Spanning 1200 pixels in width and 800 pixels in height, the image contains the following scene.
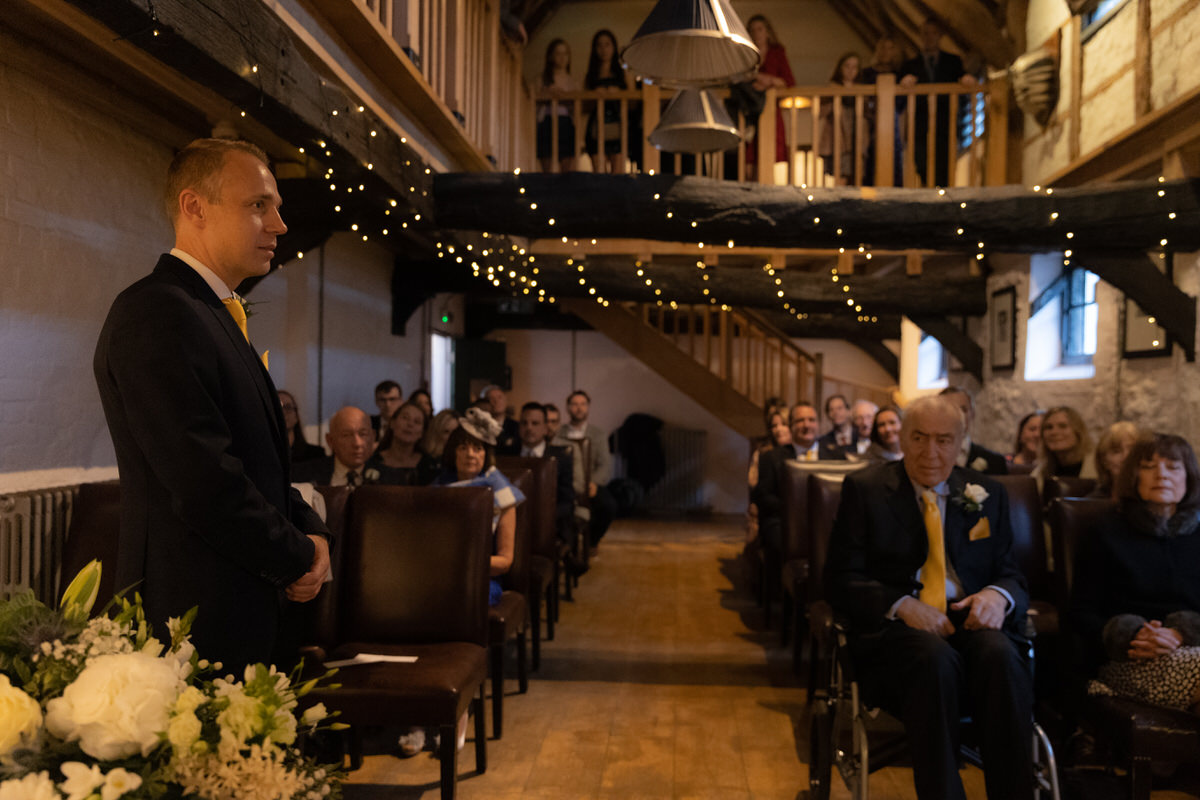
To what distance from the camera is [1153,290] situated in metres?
4.48

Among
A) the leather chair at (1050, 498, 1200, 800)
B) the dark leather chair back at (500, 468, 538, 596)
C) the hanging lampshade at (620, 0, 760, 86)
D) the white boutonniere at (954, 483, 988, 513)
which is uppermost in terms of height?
the hanging lampshade at (620, 0, 760, 86)

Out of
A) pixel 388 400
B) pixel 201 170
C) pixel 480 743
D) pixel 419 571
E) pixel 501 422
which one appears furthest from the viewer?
pixel 501 422

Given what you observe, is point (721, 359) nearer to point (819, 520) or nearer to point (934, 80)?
point (934, 80)

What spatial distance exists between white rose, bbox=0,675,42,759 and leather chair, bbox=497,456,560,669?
3189 millimetres

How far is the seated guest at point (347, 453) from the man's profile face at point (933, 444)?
2.31 metres

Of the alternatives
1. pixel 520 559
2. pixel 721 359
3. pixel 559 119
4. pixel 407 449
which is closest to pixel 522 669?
pixel 520 559

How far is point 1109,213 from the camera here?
411 cm

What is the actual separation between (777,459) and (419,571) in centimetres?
299

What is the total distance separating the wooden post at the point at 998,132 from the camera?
251 inches

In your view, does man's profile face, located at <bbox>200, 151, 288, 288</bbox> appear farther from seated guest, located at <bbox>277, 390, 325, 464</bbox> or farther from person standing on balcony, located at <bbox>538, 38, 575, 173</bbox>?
person standing on balcony, located at <bbox>538, 38, 575, 173</bbox>

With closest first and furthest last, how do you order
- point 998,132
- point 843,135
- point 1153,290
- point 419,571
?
point 419,571 < point 1153,290 < point 998,132 < point 843,135

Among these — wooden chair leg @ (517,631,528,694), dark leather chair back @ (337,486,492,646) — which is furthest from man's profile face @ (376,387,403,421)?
dark leather chair back @ (337,486,492,646)

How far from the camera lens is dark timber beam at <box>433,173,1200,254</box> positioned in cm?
410

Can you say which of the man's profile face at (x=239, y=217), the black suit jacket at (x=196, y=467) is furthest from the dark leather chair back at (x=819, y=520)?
the man's profile face at (x=239, y=217)
